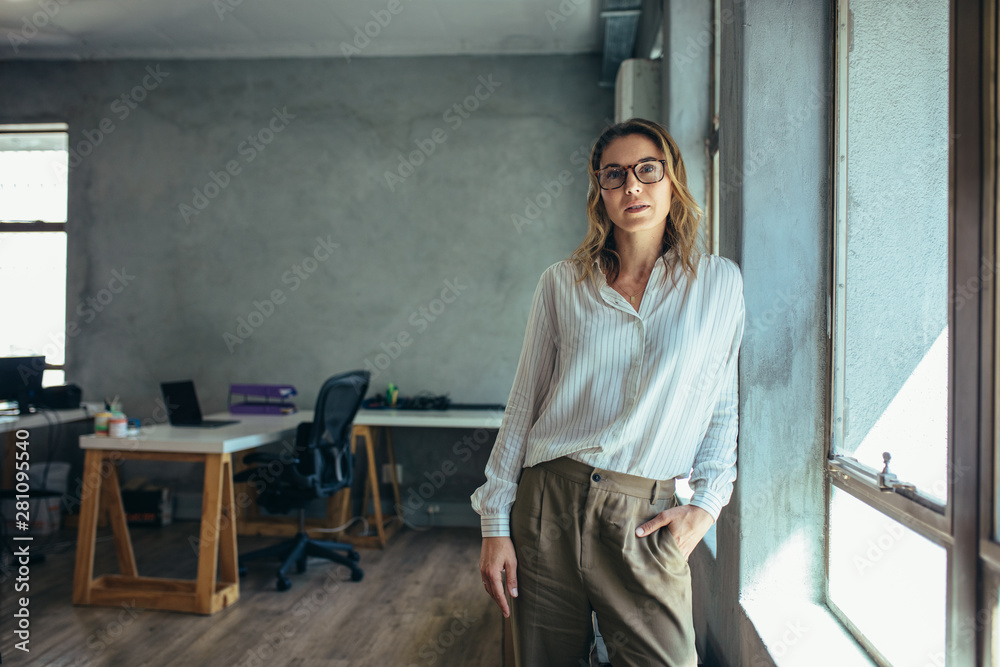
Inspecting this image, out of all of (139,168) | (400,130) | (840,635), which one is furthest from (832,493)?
(139,168)

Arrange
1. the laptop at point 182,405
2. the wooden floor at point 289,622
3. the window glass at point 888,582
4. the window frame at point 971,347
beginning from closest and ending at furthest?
the window frame at point 971,347, the window glass at point 888,582, the wooden floor at point 289,622, the laptop at point 182,405

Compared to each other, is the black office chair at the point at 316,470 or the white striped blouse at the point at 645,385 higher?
the white striped blouse at the point at 645,385

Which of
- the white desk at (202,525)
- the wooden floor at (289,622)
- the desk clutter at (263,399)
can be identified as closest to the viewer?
the wooden floor at (289,622)

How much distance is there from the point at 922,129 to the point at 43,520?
4.96 meters

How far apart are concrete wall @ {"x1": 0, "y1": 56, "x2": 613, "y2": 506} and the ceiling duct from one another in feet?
1.00

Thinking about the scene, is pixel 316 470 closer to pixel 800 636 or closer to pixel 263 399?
pixel 263 399

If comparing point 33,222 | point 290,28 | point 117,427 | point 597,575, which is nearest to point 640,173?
point 597,575

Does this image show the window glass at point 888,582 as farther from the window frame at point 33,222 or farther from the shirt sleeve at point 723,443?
the window frame at point 33,222

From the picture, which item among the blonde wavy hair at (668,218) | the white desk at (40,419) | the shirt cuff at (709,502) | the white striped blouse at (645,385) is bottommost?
the white desk at (40,419)

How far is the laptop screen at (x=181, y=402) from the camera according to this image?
3.61 m

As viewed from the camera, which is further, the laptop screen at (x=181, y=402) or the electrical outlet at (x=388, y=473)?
the electrical outlet at (x=388, y=473)

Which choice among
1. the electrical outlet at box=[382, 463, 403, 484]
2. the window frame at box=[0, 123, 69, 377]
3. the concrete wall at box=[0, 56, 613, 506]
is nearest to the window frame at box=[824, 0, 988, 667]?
the concrete wall at box=[0, 56, 613, 506]

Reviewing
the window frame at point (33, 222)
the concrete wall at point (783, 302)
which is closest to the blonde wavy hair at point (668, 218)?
the concrete wall at point (783, 302)

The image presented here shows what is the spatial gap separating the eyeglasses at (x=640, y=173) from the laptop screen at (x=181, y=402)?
10.4 ft
